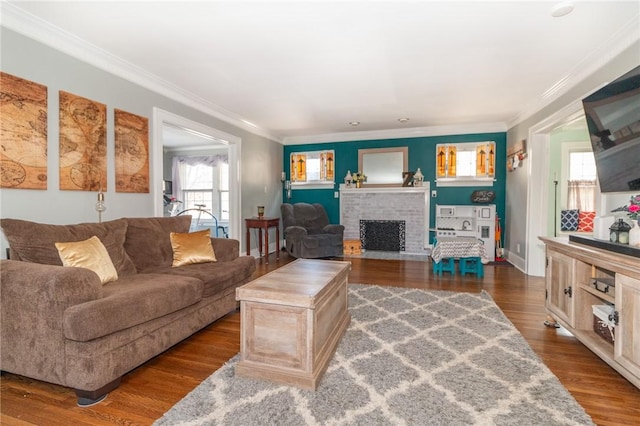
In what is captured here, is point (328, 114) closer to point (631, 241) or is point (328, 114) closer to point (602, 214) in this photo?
point (602, 214)

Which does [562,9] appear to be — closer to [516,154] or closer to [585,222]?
[516,154]

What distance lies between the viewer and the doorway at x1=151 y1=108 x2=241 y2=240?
3.55 metres

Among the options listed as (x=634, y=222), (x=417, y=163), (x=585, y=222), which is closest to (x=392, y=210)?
(x=417, y=163)

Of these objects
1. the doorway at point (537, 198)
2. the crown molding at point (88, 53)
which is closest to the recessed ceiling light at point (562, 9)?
the doorway at point (537, 198)

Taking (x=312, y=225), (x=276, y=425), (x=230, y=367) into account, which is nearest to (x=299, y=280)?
(x=230, y=367)

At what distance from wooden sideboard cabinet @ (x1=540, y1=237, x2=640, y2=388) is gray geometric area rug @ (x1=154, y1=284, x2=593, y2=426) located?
38 cm

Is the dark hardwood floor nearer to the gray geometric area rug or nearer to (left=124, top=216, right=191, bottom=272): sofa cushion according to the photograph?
the gray geometric area rug

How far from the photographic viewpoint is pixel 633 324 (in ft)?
5.60

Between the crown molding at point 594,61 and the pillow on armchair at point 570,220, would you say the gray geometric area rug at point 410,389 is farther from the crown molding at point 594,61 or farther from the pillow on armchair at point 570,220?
the pillow on armchair at point 570,220

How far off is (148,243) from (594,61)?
14.9ft

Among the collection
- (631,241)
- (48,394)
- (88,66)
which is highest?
(88,66)

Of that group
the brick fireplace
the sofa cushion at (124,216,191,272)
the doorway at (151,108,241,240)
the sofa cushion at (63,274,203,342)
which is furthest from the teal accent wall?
the sofa cushion at (63,274,203,342)

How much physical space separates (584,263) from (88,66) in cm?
449

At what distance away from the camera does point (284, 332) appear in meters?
1.81
